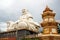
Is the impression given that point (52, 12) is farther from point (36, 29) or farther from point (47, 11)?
point (36, 29)

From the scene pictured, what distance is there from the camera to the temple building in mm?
19578

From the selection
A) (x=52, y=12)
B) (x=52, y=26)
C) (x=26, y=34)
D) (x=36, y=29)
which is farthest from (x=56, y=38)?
(x=36, y=29)

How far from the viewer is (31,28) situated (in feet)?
86.2

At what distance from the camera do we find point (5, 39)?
2477 cm

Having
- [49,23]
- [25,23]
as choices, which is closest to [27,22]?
[25,23]

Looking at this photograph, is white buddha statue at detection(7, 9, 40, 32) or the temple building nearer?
the temple building

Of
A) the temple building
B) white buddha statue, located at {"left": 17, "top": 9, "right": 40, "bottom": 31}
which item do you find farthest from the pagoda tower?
white buddha statue, located at {"left": 17, "top": 9, "right": 40, "bottom": 31}

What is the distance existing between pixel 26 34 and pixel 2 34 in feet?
10.9

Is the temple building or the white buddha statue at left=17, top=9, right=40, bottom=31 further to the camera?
the white buddha statue at left=17, top=9, right=40, bottom=31

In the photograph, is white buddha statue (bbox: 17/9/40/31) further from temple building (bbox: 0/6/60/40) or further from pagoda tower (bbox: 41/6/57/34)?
pagoda tower (bbox: 41/6/57/34)

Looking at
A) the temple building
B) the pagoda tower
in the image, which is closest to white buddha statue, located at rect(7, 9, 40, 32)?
the temple building

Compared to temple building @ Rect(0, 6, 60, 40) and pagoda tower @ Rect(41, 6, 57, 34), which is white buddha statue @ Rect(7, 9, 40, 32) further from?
pagoda tower @ Rect(41, 6, 57, 34)

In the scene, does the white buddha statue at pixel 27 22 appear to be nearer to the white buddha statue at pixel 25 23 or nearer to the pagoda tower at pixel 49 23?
the white buddha statue at pixel 25 23

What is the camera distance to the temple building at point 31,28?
64.2 ft
